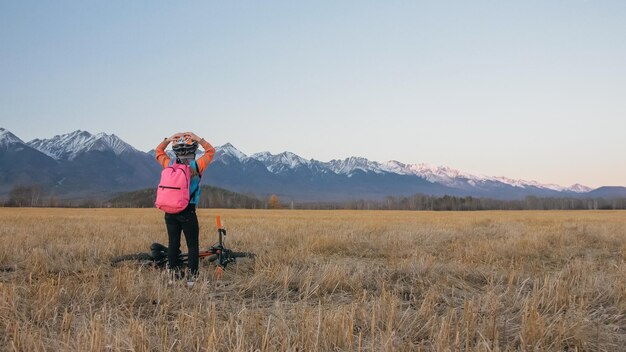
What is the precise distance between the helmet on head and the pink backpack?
0.97ft

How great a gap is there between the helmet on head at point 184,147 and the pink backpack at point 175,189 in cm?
29

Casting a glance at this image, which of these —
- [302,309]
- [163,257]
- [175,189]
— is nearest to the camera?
[302,309]

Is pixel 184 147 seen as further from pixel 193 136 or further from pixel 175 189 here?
pixel 175 189

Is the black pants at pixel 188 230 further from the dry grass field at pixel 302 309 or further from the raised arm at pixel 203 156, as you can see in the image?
the raised arm at pixel 203 156

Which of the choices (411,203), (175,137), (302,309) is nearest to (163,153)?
(175,137)

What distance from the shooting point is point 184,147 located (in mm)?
6395

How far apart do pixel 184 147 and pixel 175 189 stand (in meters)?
0.71

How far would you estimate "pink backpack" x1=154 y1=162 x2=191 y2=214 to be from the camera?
609cm

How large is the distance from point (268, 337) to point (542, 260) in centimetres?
892

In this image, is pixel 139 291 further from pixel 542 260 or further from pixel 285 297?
pixel 542 260

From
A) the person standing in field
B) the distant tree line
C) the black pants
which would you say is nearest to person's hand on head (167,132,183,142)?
the person standing in field

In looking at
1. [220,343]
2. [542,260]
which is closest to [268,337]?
[220,343]

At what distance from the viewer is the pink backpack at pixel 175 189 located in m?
6.09

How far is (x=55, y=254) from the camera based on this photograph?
839 cm
